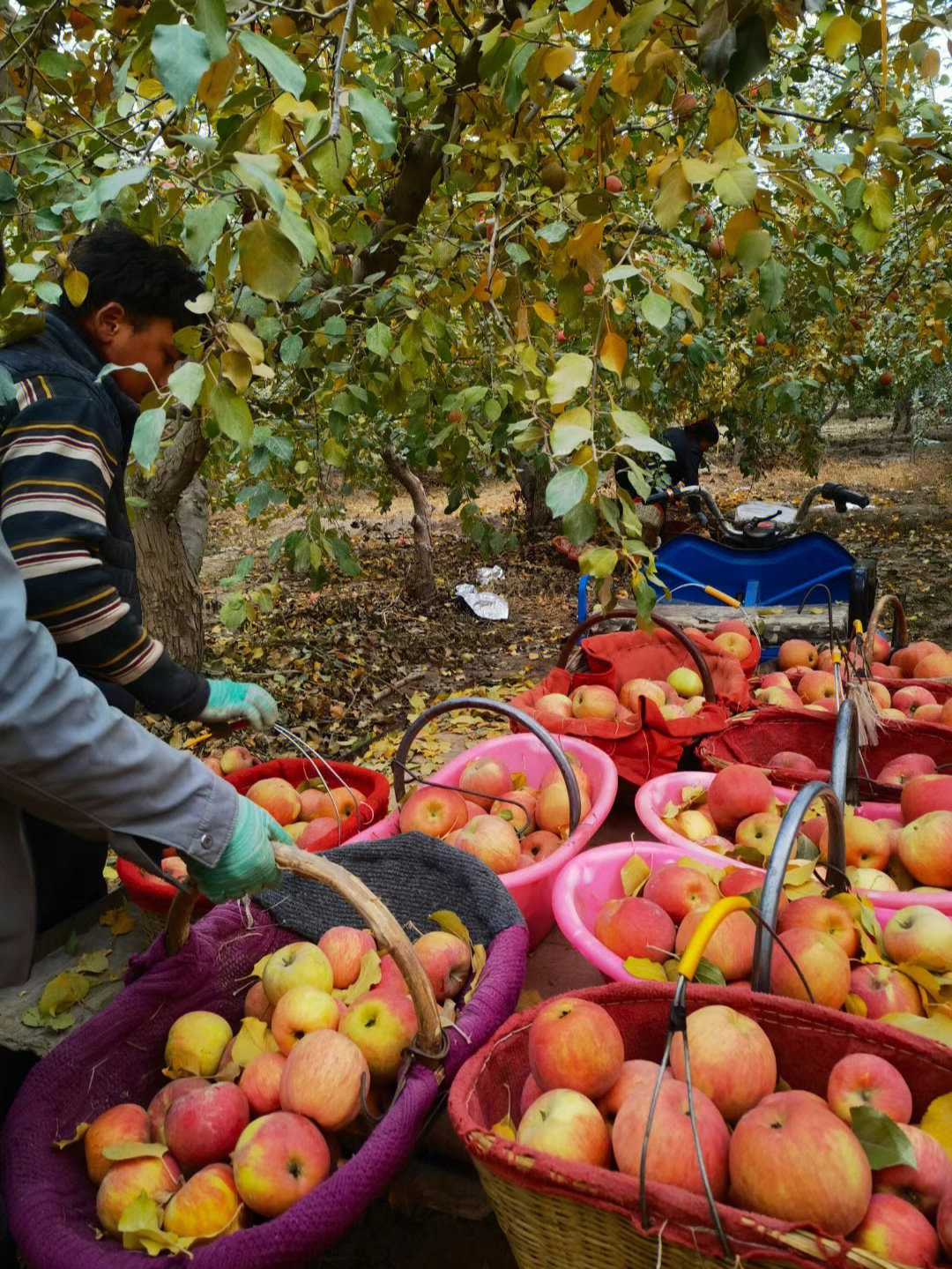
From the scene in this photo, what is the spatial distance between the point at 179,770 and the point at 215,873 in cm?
17

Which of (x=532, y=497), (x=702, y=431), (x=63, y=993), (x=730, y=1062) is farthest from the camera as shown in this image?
(x=532, y=497)

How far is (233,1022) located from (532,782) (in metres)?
1.02

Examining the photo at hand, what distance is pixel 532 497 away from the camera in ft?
33.1

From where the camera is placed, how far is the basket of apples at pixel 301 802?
173 centimetres

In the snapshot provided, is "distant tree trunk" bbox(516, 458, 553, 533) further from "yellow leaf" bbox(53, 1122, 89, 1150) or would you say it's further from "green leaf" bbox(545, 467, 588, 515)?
"yellow leaf" bbox(53, 1122, 89, 1150)

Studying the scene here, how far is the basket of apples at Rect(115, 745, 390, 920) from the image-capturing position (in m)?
1.73

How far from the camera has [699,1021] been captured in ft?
3.62

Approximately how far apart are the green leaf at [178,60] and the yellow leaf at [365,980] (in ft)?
4.21

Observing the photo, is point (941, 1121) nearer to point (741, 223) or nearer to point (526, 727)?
point (526, 727)

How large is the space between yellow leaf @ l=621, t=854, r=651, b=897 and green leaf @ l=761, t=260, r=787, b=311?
1.09m

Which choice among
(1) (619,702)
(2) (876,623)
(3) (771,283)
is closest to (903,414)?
(2) (876,623)

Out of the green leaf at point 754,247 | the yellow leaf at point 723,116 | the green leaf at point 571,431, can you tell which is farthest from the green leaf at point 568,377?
the yellow leaf at point 723,116

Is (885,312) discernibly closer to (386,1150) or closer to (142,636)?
(142,636)

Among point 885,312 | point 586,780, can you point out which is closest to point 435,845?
point 586,780
